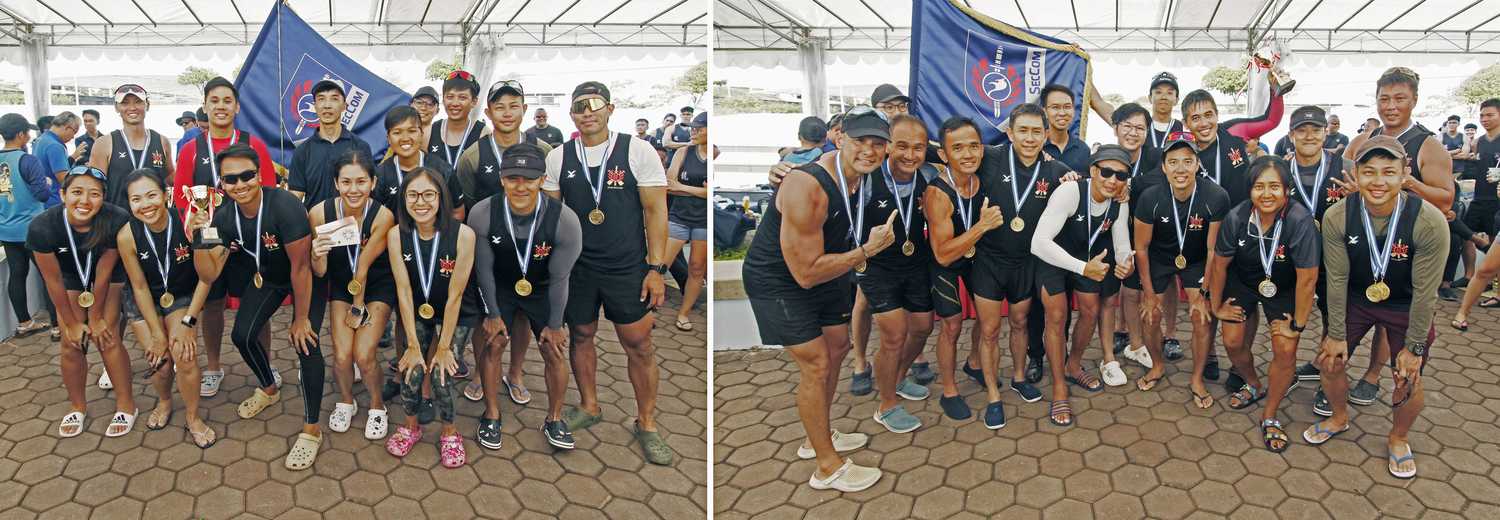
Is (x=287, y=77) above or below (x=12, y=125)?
above

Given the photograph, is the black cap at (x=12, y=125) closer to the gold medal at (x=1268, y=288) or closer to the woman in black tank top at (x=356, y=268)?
the woman in black tank top at (x=356, y=268)

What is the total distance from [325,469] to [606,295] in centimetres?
133

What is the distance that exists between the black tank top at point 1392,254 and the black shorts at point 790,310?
6.35ft

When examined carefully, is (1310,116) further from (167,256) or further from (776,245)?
(167,256)

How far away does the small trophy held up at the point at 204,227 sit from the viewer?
329cm

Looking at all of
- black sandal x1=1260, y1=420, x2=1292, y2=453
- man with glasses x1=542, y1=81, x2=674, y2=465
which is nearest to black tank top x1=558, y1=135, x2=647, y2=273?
man with glasses x1=542, y1=81, x2=674, y2=465

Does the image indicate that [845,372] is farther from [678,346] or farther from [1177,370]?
[1177,370]

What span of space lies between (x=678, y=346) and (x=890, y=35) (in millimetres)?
9840

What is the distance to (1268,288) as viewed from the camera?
3.36 m

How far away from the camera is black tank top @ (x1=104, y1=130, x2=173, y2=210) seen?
14.5ft

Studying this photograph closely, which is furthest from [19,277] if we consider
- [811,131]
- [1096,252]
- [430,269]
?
[1096,252]

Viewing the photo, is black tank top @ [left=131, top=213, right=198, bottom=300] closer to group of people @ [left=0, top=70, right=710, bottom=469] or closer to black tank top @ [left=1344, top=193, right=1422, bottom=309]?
group of people @ [left=0, top=70, right=710, bottom=469]

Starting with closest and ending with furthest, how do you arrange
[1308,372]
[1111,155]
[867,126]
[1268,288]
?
1. [867,126]
2. [1268,288]
3. [1111,155]
4. [1308,372]

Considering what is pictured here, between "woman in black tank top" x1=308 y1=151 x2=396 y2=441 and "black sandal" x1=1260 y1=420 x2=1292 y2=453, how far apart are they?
3724 millimetres
